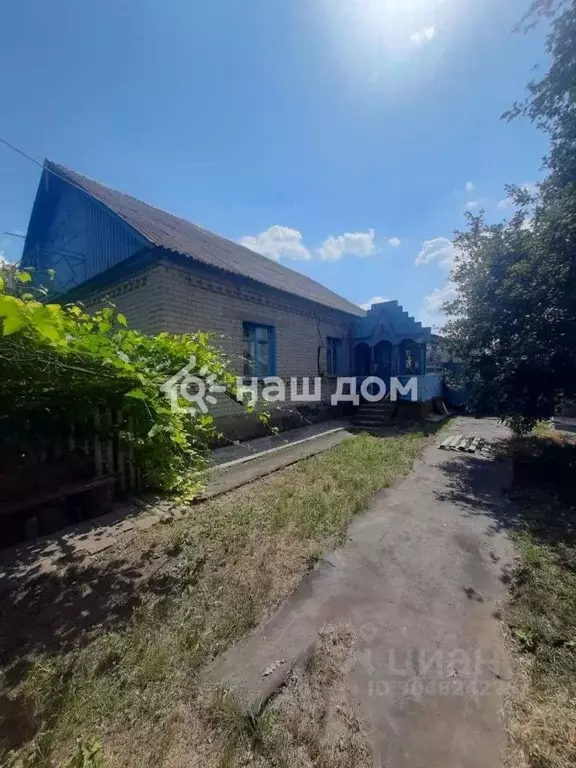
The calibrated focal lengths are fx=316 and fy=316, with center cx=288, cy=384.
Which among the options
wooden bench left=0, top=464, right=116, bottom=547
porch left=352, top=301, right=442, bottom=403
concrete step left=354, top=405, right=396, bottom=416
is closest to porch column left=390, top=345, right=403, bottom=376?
porch left=352, top=301, right=442, bottom=403

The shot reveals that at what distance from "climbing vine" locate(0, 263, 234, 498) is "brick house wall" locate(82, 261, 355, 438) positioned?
82.4 inches

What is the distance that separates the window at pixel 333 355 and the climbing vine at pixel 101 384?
914 cm

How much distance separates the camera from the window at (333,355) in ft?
42.2

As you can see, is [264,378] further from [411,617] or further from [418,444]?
[411,617]

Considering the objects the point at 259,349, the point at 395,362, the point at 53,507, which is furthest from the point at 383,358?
the point at 53,507

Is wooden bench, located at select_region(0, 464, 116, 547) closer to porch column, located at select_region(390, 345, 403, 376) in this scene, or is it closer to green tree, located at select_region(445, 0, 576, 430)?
green tree, located at select_region(445, 0, 576, 430)

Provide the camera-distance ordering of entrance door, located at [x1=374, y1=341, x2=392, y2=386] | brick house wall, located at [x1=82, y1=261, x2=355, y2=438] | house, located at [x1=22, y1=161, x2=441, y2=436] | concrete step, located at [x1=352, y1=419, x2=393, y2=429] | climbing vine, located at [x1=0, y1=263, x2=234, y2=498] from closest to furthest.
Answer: climbing vine, located at [x1=0, y1=263, x2=234, y2=498] < brick house wall, located at [x1=82, y1=261, x2=355, y2=438] < house, located at [x1=22, y1=161, x2=441, y2=436] < concrete step, located at [x1=352, y1=419, x2=393, y2=429] < entrance door, located at [x1=374, y1=341, x2=392, y2=386]

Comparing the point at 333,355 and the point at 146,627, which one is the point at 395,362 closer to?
the point at 333,355

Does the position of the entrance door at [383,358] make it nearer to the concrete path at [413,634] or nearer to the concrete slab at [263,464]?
the concrete slab at [263,464]

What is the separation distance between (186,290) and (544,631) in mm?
7723

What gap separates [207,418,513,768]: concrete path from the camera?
5.60ft

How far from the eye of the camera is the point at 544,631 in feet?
7.96

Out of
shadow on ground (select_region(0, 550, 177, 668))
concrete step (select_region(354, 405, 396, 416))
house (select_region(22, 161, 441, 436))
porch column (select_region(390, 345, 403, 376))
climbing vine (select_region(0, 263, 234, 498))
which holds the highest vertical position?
house (select_region(22, 161, 441, 436))

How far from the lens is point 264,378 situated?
30.7 feet
